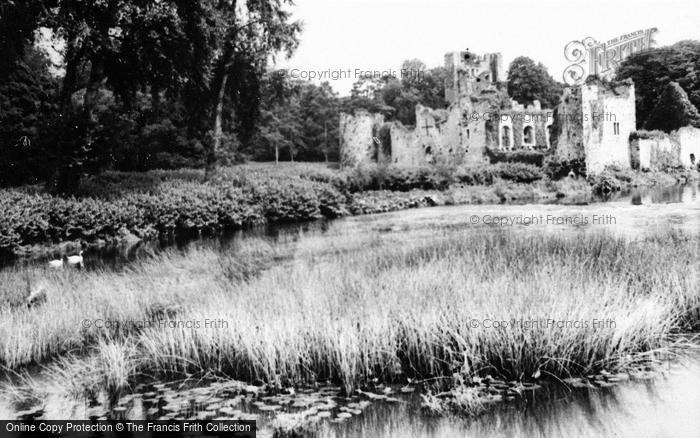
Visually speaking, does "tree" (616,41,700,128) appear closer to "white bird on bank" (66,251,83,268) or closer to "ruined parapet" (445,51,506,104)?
"ruined parapet" (445,51,506,104)

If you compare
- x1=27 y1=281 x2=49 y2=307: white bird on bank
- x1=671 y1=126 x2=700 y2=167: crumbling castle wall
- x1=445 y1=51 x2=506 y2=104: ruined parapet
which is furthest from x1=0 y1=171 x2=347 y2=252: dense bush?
x1=445 y1=51 x2=506 y2=104: ruined parapet

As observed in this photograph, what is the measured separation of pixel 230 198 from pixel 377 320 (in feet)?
57.1

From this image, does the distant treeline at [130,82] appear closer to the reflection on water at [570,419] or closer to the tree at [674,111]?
the reflection on water at [570,419]

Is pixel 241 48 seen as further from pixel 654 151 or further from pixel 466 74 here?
pixel 466 74

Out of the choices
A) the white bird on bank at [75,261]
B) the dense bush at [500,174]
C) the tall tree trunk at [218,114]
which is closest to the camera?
the white bird on bank at [75,261]

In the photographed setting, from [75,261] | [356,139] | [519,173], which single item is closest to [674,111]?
[519,173]

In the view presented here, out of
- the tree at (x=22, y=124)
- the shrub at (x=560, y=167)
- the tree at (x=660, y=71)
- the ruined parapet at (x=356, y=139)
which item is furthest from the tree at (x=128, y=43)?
the tree at (x=660, y=71)

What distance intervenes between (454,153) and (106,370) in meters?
37.7

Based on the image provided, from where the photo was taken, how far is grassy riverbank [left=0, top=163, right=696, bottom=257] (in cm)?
1636

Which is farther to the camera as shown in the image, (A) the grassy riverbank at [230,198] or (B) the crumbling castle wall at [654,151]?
(B) the crumbling castle wall at [654,151]

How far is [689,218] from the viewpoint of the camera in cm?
1584

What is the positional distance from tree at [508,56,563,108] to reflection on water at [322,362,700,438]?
202 ft

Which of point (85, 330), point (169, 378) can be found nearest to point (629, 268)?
point (169, 378)

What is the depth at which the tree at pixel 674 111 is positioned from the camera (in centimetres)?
4272
